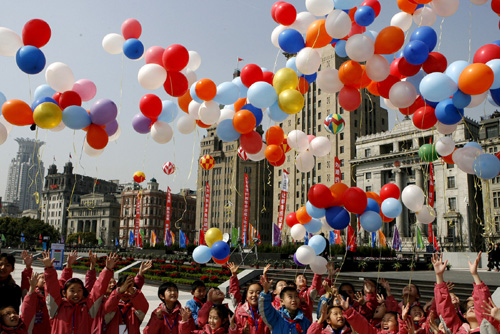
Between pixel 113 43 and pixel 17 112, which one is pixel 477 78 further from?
pixel 17 112

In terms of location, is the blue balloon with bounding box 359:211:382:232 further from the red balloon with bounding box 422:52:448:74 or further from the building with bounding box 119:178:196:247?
the building with bounding box 119:178:196:247

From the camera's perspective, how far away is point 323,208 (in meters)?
7.04

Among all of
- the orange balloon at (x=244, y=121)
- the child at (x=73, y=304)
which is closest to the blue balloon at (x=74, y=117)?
the orange balloon at (x=244, y=121)

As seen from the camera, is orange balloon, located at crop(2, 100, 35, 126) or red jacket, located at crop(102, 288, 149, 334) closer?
red jacket, located at crop(102, 288, 149, 334)

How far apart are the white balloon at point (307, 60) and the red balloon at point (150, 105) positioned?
265cm

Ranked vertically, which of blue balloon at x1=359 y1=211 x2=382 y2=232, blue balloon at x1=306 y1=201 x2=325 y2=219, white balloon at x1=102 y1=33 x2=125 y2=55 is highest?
white balloon at x1=102 y1=33 x2=125 y2=55

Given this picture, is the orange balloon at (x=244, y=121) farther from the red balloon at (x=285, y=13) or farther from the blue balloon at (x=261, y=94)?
the red balloon at (x=285, y=13)

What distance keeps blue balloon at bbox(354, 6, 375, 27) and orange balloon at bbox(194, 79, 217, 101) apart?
2.63 meters

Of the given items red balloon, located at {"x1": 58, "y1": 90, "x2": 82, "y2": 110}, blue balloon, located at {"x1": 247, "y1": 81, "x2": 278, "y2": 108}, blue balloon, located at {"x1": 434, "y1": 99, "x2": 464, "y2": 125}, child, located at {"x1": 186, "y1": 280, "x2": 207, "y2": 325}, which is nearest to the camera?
child, located at {"x1": 186, "y1": 280, "x2": 207, "y2": 325}

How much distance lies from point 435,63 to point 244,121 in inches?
124

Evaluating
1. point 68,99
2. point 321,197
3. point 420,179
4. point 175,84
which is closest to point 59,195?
point 420,179

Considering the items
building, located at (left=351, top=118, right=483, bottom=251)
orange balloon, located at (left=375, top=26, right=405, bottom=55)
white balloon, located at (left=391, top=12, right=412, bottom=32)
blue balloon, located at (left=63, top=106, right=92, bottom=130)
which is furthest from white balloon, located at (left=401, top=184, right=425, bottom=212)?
building, located at (left=351, top=118, right=483, bottom=251)

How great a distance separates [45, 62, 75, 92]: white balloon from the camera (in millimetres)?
7145

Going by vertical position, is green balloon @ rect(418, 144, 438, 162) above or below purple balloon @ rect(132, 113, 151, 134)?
below
